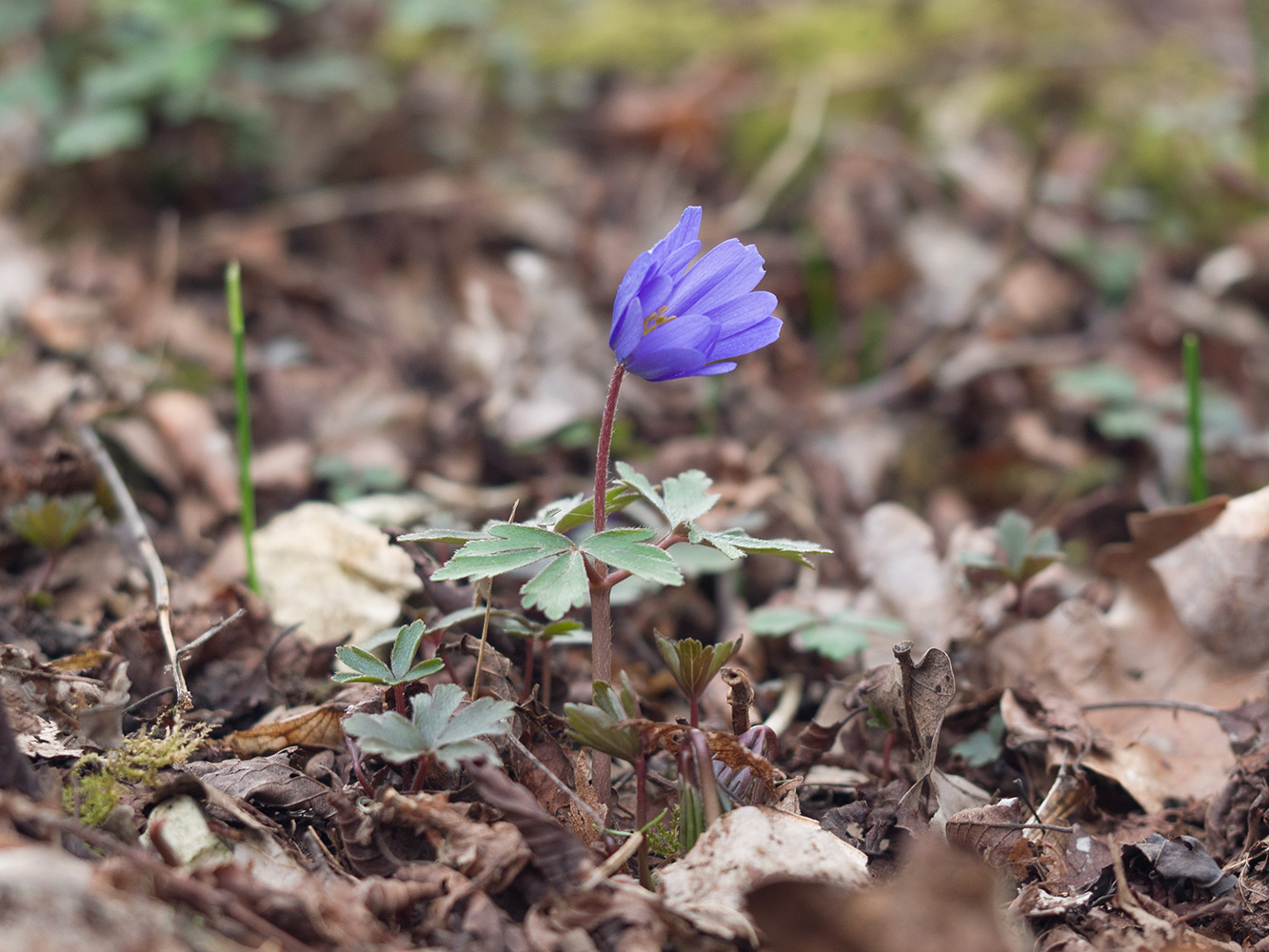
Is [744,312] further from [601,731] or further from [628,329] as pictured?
[601,731]

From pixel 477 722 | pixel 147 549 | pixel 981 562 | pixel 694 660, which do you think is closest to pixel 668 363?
pixel 694 660

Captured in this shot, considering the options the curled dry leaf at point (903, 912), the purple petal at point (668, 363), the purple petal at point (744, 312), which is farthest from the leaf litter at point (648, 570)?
the purple petal at point (744, 312)

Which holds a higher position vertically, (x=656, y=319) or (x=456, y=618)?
(x=656, y=319)

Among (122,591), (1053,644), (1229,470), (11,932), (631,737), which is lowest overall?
(1229,470)

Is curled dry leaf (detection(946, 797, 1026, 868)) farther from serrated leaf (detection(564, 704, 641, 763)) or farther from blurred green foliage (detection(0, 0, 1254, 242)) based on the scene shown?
blurred green foliage (detection(0, 0, 1254, 242))

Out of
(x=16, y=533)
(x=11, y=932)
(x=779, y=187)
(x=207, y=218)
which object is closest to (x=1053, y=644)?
(x=11, y=932)

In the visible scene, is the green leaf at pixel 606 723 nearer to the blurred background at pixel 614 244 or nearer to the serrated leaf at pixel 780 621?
the serrated leaf at pixel 780 621

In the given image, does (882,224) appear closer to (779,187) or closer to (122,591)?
(779,187)
